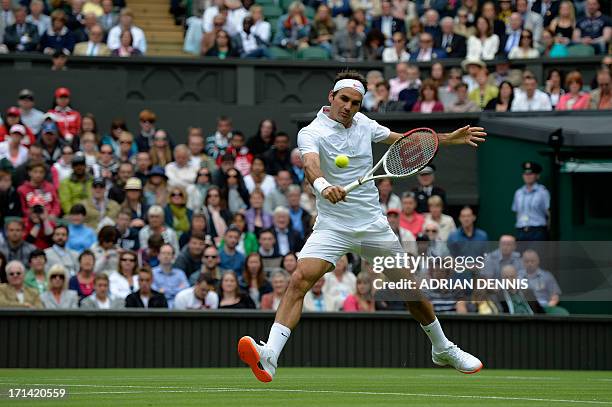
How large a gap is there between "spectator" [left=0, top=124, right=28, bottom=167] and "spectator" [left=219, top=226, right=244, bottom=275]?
3.44 metres

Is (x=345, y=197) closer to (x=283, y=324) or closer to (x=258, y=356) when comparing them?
(x=283, y=324)

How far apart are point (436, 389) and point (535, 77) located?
437 inches

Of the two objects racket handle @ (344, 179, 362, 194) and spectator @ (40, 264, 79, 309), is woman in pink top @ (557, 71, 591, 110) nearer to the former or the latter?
spectator @ (40, 264, 79, 309)

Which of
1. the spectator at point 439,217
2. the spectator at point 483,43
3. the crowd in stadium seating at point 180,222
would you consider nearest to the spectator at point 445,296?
the crowd in stadium seating at point 180,222

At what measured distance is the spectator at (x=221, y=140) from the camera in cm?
1961

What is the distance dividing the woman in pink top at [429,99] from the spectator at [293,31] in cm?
316

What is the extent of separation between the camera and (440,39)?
2194 centimetres

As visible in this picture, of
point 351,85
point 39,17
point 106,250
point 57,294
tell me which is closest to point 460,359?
point 351,85

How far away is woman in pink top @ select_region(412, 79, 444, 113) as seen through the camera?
19.7m

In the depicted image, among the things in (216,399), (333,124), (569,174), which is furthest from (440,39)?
(216,399)

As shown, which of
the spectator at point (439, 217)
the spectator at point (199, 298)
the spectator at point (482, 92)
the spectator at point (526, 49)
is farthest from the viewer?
the spectator at point (526, 49)

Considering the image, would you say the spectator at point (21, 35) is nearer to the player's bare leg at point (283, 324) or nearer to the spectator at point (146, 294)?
the spectator at point (146, 294)

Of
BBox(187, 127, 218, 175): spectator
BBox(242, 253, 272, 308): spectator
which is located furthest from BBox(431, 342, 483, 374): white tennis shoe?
BBox(187, 127, 218, 175): spectator

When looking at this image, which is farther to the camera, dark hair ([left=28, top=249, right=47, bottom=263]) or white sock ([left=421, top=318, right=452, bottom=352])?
dark hair ([left=28, top=249, right=47, bottom=263])
